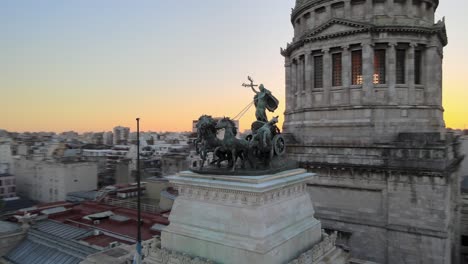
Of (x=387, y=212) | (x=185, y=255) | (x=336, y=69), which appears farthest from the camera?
(x=336, y=69)

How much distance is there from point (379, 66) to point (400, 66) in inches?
67.4

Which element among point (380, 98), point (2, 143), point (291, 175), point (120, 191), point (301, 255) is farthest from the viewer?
point (2, 143)

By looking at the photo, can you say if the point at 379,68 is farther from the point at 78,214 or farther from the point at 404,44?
the point at 78,214

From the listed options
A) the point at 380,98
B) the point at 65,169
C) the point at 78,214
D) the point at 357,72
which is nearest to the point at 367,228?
the point at 380,98

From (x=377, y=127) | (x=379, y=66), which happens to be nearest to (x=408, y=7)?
(x=379, y=66)

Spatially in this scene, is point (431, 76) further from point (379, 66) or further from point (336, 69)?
point (336, 69)

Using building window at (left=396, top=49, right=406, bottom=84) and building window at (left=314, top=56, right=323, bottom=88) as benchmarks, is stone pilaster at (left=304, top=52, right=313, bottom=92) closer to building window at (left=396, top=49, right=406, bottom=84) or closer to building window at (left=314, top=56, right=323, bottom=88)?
building window at (left=314, top=56, right=323, bottom=88)

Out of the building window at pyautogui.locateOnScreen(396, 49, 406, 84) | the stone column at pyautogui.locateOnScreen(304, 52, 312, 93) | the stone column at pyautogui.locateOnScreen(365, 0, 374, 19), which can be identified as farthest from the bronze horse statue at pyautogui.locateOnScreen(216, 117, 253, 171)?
the stone column at pyautogui.locateOnScreen(365, 0, 374, 19)

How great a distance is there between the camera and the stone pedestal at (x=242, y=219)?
1162cm

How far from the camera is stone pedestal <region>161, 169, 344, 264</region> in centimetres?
1162

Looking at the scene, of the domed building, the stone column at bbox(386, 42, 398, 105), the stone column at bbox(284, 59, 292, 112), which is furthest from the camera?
the stone column at bbox(284, 59, 292, 112)

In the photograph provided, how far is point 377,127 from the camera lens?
1064 inches

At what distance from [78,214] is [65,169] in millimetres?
33582

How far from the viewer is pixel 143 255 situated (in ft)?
48.9
